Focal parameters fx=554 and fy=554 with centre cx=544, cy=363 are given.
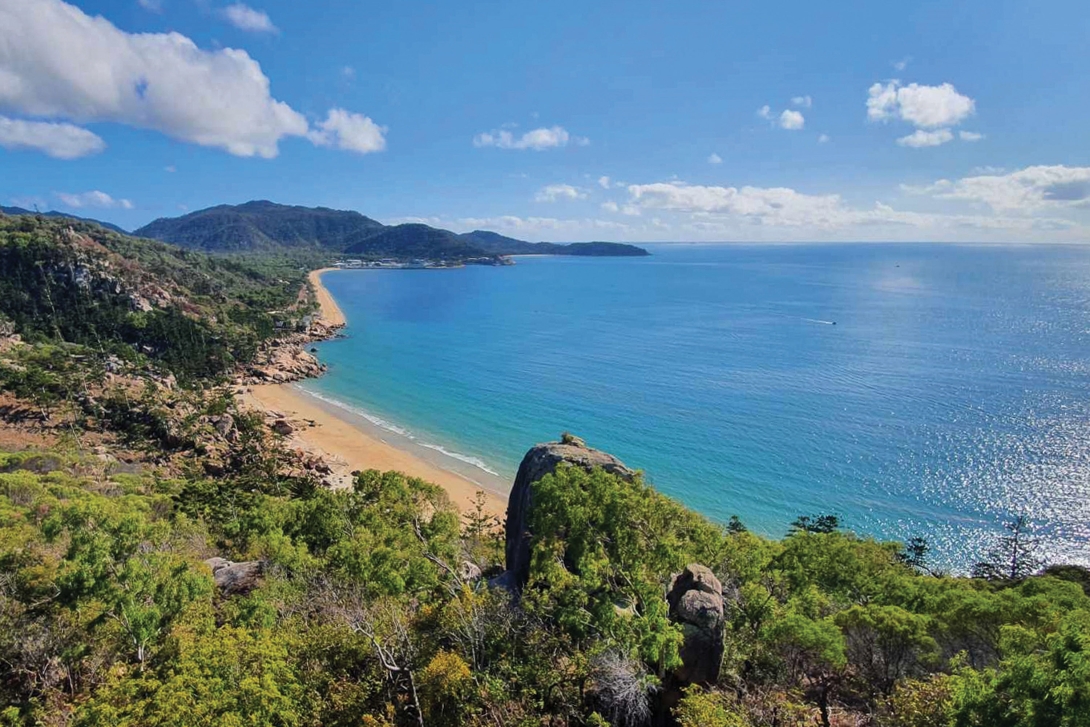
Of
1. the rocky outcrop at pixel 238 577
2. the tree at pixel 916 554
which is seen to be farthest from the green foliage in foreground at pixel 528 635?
the tree at pixel 916 554

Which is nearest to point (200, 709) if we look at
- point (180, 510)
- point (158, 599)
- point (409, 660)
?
point (409, 660)

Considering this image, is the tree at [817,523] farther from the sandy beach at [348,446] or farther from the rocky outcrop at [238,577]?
the rocky outcrop at [238,577]

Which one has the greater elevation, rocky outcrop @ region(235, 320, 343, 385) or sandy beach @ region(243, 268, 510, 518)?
rocky outcrop @ region(235, 320, 343, 385)

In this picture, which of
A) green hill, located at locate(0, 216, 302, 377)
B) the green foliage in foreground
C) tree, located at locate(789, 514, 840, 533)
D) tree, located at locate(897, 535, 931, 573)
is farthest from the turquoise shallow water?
the green foliage in foreground

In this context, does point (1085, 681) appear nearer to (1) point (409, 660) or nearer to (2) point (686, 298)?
(1) point (409, 660)

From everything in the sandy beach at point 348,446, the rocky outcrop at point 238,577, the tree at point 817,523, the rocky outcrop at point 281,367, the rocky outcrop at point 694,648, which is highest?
the rocky outcrop at point 694,648

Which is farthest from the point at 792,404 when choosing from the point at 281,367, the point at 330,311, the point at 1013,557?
the point at 330,311

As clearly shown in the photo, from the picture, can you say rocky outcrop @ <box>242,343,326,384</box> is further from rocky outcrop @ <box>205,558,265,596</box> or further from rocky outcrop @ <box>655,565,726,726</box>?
rocky outcrop @ <box>655,565,726,726</box>
